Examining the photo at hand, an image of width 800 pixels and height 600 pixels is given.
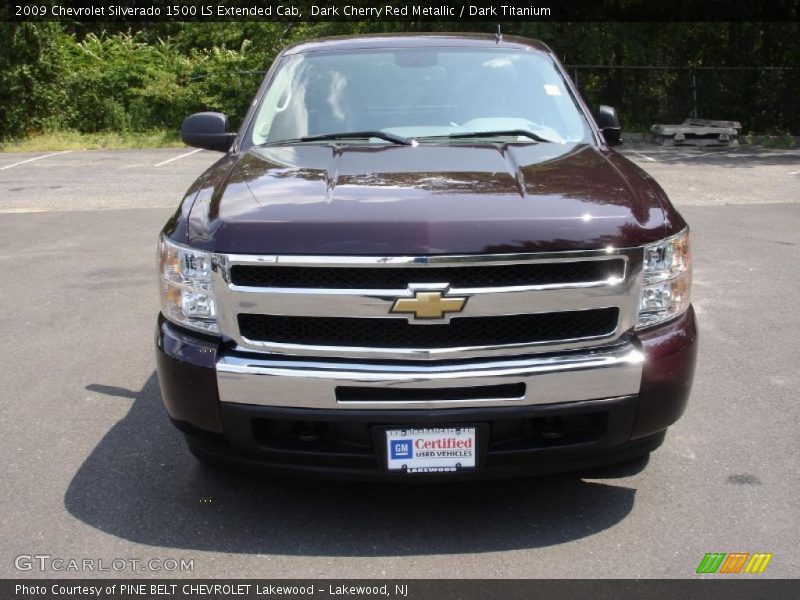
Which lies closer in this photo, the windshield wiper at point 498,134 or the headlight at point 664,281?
the headlight at point 664,281

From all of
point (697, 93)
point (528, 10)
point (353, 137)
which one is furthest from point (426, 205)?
point (697, 93)

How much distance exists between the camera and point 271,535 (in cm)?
356

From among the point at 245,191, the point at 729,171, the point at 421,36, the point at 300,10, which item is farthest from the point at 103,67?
the point at 245,191

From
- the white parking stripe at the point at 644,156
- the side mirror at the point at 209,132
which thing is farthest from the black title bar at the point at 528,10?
the side mirror at the point at 209,132

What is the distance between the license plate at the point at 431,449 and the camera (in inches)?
129

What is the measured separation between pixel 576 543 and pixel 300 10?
25102 mm

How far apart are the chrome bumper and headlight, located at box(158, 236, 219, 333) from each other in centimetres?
22

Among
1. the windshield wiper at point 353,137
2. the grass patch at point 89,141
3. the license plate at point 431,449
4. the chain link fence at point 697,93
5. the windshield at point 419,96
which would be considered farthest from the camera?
the grass patch at point 89,141

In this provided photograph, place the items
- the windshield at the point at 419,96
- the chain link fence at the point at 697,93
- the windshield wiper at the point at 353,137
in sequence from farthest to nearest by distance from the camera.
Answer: the chain link fence at the point at 697,93, the windshield at the point at 419,96, the windshield wiper at the point at 353,137

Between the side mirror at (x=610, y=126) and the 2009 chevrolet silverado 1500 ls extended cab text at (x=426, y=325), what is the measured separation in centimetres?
155

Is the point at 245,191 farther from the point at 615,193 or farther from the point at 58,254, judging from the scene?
the point at 58,254

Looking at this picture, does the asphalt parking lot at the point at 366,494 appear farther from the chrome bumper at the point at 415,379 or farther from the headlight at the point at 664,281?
the headlight at the point at 664,281

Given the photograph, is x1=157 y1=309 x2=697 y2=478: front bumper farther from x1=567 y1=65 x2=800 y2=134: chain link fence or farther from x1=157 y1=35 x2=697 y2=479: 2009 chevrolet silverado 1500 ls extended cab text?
x1=567 y1=65 x2=800 y2=134: chain link fence

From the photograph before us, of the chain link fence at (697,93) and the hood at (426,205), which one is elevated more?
the hood at (426,205)
